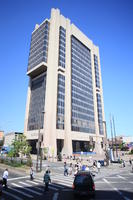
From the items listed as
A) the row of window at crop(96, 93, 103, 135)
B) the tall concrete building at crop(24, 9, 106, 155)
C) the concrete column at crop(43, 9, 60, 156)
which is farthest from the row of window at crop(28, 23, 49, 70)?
the row of window at crop(96, 93, 103, 135)

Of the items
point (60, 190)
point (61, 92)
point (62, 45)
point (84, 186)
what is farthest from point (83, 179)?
point (62, 45)

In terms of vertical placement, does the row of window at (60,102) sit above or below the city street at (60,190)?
above

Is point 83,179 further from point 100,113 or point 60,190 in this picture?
point 100,113

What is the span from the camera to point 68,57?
2810 inches

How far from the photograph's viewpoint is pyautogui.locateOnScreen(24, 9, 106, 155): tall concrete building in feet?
194

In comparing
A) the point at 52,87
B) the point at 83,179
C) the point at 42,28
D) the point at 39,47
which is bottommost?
the point at 83,179

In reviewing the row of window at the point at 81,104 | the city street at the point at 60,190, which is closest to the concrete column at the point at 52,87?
the row of window at the point at 81,104

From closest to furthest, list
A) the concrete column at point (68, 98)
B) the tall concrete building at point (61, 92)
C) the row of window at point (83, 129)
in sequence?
the concrete column at point (68, 98)
the tall concrete building at point (61, 92)
the row of window at point (83, 129)

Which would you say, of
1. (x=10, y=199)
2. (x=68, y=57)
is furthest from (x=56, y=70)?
(x=10, y=199)

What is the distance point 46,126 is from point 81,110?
73.8ft

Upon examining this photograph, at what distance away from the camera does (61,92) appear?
64.5m

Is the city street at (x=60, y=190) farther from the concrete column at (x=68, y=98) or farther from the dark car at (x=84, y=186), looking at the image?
the concrete column at (x=68, y=98)

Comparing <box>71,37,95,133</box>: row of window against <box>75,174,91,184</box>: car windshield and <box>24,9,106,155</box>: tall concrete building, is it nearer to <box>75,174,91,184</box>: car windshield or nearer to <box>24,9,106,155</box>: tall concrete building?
<box>24,9,106,155</box>: tall concrete building

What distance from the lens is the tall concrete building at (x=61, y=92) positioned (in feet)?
194
